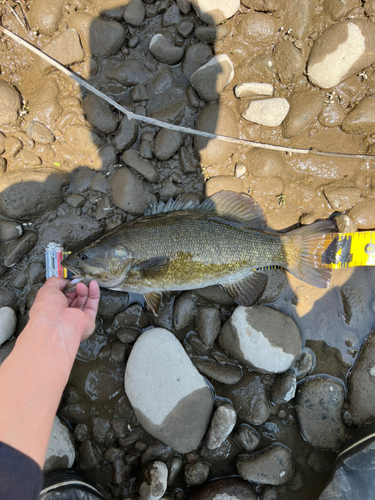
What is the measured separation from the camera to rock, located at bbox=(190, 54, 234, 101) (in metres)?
3.63

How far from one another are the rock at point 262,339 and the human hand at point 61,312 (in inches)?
70.2

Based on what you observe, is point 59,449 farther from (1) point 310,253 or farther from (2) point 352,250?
(2) point 352,250

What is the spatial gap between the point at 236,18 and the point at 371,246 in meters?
3.48

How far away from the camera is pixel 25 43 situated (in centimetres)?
352

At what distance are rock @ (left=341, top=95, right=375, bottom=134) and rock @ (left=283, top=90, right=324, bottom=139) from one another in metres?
0.42

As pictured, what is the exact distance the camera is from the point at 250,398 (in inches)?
145

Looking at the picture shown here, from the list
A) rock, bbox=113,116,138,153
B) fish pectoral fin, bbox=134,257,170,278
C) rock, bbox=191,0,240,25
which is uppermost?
rock, bbox=191,0,240,25

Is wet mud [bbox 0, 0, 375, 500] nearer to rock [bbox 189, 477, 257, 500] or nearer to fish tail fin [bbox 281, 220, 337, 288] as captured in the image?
rock [bbox 189, 477, 257, 500]

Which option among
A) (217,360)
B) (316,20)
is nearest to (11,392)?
(217,360)

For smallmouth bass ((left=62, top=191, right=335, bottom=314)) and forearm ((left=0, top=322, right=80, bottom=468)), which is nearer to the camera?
forearm ((left=0, top=322, right=80, bottom=468))

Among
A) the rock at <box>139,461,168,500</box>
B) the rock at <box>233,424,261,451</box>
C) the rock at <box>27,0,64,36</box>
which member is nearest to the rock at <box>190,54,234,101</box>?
the rock at <box>27,0,64,36</box>

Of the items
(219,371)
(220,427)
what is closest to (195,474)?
(220,427)

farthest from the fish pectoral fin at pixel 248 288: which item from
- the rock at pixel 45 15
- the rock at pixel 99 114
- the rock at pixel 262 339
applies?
the rock at pixel 45 15

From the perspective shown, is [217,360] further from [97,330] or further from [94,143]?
[94,143]
